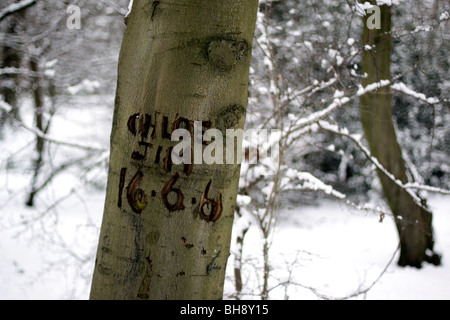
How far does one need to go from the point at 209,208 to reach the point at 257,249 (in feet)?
7.94

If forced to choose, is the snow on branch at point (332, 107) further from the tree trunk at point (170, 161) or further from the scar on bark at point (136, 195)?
the scar on bark at point (136, 195)

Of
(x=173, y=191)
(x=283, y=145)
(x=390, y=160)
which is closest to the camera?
(x=173, y=191)

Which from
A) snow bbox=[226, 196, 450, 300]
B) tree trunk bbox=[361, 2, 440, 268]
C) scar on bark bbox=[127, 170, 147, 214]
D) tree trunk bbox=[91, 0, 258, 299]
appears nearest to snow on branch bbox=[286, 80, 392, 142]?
snow bbox=[226, 196, 450, 300]

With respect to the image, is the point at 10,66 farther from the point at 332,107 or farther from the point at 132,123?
the point at 132,123

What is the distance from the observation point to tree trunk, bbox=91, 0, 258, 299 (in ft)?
3.61

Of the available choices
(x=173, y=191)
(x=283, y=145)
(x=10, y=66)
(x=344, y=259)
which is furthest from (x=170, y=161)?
(x=10, y=66)

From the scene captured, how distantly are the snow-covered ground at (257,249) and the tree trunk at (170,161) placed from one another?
5.33 feet

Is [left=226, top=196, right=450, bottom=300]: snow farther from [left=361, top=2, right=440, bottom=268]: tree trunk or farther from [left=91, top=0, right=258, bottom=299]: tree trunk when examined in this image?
[left=91, top=0, right=258, bottom=299]: tree trunk

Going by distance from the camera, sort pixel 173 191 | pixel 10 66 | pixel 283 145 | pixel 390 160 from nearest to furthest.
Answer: pixel 173 191, pixel 283 145, pixel 390 160, pixel 10 66

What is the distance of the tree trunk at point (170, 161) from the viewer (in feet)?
3.61

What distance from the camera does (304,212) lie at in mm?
8258

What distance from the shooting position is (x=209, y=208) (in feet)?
3.71
